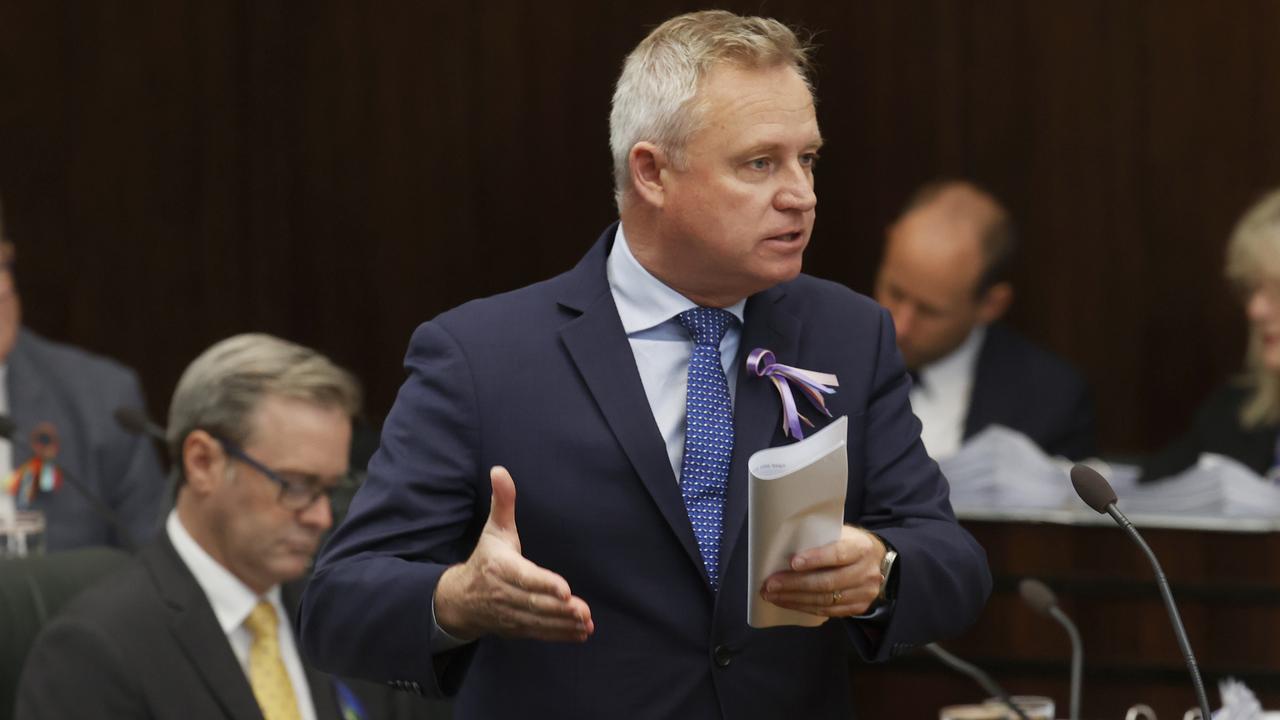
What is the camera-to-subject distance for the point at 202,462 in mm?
3109

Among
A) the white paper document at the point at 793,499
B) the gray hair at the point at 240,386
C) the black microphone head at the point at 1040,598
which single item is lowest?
the black microphone head at the point at 1040,598

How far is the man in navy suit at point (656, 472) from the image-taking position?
1932mm

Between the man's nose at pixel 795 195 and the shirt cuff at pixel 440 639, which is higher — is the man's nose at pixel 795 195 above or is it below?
above

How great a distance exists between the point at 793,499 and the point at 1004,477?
250 centimetres

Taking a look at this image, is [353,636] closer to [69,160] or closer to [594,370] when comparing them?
[594,370]

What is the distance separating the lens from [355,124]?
20.8 ft

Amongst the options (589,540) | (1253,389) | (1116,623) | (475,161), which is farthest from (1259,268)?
(589,540)

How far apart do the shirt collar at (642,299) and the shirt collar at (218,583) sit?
121cm

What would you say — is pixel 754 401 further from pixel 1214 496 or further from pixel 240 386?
pixel 1214 496

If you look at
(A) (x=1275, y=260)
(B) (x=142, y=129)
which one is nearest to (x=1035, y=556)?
(A) (x=1275, y=260)

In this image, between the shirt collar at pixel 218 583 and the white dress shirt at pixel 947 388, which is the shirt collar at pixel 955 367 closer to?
the white dress shirt at pixel 947 388

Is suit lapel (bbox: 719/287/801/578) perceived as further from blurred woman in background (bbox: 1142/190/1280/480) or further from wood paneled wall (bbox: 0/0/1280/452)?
wood paneled wall (bbox: 0/0/1280/452)

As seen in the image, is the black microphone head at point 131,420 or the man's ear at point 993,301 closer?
the black microphone head at point 131,420

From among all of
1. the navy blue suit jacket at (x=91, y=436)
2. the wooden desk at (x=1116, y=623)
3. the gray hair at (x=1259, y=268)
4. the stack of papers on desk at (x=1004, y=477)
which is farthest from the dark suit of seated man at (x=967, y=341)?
the navy blue suit jacket at (x=91, y=436)
